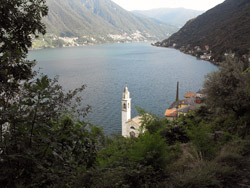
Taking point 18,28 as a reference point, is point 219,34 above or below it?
above

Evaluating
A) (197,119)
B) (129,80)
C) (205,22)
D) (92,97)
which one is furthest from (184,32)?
(197,119)

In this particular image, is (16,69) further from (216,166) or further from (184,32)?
(184,32)

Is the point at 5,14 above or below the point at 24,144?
above

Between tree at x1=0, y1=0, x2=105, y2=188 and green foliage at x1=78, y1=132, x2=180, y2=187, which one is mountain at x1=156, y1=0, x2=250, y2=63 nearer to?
green foliage at x1=78, y1=132, x2=180, y2=187

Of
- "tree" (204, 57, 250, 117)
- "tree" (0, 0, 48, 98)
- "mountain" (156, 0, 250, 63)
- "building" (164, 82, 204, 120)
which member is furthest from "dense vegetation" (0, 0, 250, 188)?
"mountain" (156, 0, 250, 63)

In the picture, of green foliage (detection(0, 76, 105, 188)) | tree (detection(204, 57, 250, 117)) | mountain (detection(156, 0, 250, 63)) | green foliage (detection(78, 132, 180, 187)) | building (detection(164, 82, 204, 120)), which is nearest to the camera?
green foliage (detection(0, 76, 105, 188))

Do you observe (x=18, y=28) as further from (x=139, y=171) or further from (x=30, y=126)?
(x=139, y=171)

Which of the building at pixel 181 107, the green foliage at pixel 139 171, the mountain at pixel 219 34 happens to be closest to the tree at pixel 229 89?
the green foliage at pixel 139 171

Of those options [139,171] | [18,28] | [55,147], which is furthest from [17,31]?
[139,171]

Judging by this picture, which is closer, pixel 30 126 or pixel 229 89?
pixel 30 126
